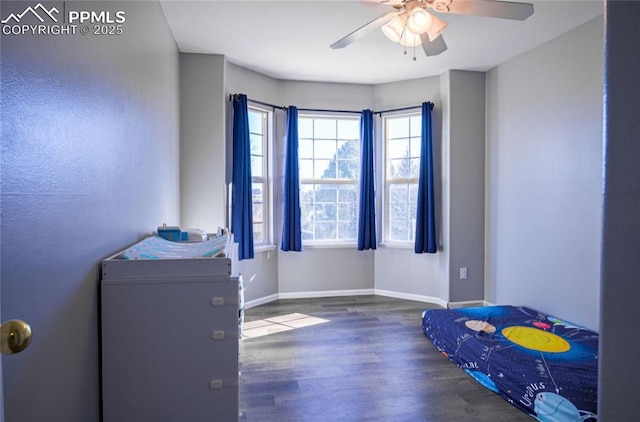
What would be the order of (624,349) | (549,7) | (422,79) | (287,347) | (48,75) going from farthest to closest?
(422,79)
(287,347)
(549,7)
(48,75)
(624,349)

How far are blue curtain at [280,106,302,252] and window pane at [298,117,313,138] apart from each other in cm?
21

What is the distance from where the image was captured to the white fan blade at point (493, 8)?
2.04 metres

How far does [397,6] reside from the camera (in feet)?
7.74

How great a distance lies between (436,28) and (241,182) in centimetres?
219

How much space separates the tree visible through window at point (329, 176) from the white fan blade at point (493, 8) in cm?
239

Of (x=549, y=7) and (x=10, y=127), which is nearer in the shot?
(x=10, y=127)

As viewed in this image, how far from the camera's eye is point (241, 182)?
3.72m

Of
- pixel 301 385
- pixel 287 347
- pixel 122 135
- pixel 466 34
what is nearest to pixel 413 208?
pixel 466 34

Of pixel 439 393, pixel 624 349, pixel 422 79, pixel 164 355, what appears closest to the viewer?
pixel 624 349

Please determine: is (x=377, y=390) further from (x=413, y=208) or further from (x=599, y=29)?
(x=599, y=29)

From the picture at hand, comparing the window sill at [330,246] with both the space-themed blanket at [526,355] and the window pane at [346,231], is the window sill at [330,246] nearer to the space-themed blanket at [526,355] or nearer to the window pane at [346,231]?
the window pane at [346,231]

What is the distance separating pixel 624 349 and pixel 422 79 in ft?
13.8

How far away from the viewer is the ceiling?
2.66m

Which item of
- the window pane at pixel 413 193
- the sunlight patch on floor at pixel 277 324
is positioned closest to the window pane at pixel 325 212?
the window pane at pixel 413 193
